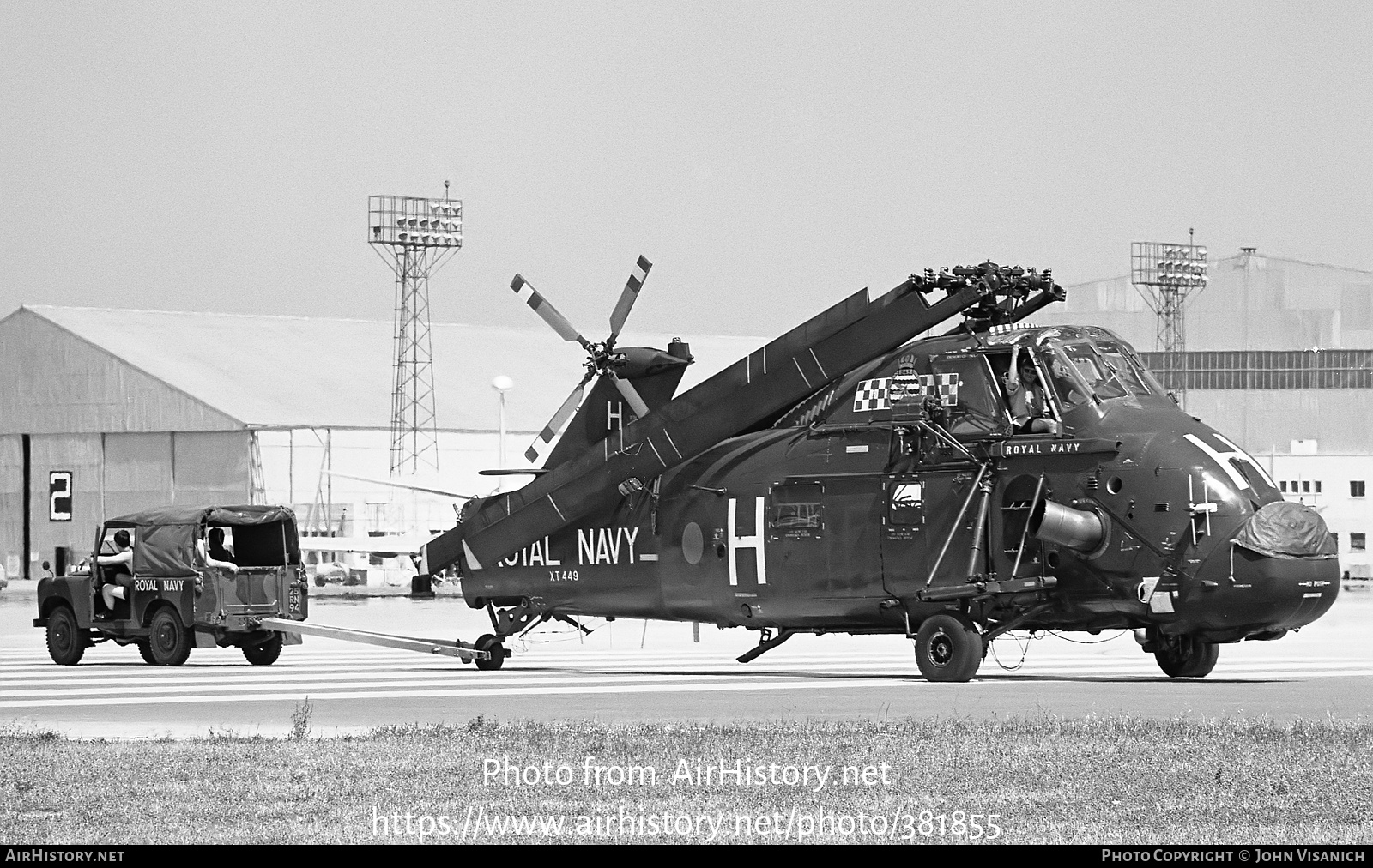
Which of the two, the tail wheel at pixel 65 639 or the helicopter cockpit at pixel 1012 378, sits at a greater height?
the helicopter cockpit at pixel 1012 378

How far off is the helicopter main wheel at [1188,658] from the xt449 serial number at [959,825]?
12431mm

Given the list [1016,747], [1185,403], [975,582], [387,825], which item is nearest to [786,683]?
[975,582]

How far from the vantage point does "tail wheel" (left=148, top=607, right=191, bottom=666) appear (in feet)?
93.1

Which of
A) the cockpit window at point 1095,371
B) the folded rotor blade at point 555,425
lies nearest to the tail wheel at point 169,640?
the folded rotor blade at point 555,425

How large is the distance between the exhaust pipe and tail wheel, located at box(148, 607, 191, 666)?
493 inches

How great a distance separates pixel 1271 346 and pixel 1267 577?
8670 cm

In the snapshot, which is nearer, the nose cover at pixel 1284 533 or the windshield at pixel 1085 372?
the nose cover at pixel 1284 533

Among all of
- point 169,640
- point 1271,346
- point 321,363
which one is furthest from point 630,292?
point 1271,346

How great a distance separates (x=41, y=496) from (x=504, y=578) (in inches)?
2402

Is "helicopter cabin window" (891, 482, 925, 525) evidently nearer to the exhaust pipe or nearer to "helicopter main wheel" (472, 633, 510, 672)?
the exhaust pipe

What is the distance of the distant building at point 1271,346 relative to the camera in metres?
96.8

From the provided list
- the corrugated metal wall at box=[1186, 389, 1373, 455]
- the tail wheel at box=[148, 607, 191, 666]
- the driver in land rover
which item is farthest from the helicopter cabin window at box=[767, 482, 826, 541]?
the corrugated metal wall at box=[1186, 389, 1373, 455]

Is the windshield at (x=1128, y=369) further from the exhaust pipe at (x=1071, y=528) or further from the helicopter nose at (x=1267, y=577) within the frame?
the helicopter nose at (x=1267, y=577)

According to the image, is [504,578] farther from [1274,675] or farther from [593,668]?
[1274,675]
